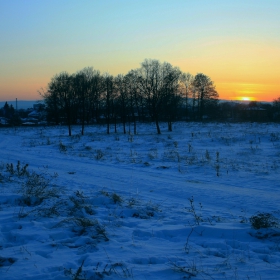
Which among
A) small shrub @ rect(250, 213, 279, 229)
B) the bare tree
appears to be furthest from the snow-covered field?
the bare tree

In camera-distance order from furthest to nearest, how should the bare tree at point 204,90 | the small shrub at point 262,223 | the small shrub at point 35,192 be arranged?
the bare tree at point 204,90 → the small shrub at point 35,192 → the small shrub at point 262,223

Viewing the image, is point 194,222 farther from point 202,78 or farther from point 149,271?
point 202,78

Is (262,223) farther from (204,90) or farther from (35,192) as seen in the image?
(204,90)

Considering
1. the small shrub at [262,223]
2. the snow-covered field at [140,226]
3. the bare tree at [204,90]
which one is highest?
the bare tree at [204,90]

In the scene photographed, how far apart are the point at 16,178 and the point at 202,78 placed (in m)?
64.2

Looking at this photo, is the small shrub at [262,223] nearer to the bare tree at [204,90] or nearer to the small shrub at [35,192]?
the small shrub at [35,192]

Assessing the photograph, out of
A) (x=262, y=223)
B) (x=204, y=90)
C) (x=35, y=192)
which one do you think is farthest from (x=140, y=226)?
(x=204, y=90)

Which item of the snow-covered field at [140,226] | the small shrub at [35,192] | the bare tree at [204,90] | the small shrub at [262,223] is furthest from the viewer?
the bare tree at [204,90]

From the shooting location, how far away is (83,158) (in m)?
15.5

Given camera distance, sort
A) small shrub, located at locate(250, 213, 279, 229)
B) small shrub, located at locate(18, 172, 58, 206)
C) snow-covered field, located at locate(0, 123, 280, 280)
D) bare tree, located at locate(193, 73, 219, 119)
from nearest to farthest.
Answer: snow-covered field, located at locate(0, 123, 280, 280)
small shrub, located at locate(250, 213, 279, 229)
small shrub, located at locate(18, 172, 58, 206)
bare tree, located at locate(193, 73, 219, 119)

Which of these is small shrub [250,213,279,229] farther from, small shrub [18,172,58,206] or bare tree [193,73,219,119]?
bare tree [193,73,219,119]

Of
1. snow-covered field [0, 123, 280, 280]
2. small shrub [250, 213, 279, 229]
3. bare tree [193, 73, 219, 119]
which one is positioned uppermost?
bare tree [193, 73, 219, 119]

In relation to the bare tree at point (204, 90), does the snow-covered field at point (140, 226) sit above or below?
below

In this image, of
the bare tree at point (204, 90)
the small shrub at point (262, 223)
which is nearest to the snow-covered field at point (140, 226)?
the small shrub at point (262, 223)
